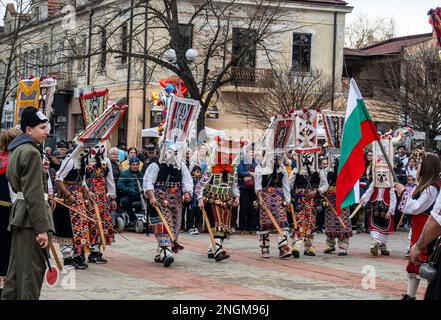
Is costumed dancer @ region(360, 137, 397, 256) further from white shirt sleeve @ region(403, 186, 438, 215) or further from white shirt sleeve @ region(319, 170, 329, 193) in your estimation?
white shirt sleeve @ region(403, 186, 438, 215)

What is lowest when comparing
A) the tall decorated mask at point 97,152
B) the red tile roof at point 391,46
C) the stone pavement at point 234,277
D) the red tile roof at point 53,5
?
the stone pavement at point 234,277

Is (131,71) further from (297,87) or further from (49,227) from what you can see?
(49,227)

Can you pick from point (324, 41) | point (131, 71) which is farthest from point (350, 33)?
point (131, 71)

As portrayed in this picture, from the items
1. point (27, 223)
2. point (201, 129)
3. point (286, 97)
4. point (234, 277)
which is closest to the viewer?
point (27, 223)

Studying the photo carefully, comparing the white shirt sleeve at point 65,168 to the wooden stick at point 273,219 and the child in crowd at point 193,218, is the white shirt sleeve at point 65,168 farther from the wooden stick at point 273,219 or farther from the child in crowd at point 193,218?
the child in crowd at point 193,218

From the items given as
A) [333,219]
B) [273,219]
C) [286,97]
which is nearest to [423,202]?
[273,219]

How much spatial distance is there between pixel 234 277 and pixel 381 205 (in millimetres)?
4386

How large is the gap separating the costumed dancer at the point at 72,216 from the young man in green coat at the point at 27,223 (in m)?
4.88

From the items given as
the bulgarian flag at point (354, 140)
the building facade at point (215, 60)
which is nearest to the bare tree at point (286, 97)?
the building facade at point (215, 60)

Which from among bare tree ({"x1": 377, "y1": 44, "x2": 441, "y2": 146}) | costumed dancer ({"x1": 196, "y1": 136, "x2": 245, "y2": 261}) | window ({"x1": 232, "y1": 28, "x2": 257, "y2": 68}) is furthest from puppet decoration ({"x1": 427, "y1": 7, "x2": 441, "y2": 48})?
bare tree ({"x1": 377, "y1": 44, "x2": 441, "y2": 146})

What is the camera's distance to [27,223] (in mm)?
7727

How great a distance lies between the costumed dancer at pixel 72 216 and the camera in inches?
502

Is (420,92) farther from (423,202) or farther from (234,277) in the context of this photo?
(423,202)

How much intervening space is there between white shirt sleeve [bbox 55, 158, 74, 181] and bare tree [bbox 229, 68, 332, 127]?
1794 centimetres
